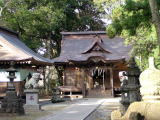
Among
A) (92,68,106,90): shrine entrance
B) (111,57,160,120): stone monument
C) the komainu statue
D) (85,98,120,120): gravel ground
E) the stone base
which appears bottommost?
(85,98,120,120): gravel ground

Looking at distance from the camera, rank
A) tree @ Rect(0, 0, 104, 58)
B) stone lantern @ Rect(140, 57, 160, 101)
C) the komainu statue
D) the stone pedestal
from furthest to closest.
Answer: tree @ Rect(0, 0, 104, 58) < the komainu statue < the stone pedestal < stone lantern @ Rect(140, 57, 160, 101)

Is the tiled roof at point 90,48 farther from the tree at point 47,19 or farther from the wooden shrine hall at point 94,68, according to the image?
the tree at point 47,19

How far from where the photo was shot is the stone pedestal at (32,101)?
785 inches

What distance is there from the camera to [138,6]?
9555mm

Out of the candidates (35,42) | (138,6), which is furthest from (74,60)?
(138,6)

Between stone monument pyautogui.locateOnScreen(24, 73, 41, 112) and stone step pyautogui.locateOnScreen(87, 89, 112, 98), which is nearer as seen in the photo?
stone monument pyautogui.locateOnScreen(24, 73, 41, 112)

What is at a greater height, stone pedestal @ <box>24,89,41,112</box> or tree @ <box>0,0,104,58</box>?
tree @ <box>0,0,104,58</box>

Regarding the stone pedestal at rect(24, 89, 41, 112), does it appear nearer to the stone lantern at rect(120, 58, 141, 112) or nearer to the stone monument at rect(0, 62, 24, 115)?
the stone monument at rect(0, 62, 24, 115)

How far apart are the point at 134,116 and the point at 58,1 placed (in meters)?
36.9

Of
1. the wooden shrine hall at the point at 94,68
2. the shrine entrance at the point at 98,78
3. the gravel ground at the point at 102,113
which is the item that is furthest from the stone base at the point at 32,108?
the shrine entrance at the point at 98,78

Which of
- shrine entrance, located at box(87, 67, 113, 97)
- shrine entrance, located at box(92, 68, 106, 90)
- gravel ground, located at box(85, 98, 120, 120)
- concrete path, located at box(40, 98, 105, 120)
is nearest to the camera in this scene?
concrete path, located at box(40, 98, 105, 120)

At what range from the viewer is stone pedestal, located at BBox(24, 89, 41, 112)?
19.9m

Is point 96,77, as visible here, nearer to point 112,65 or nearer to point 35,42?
point 112,65

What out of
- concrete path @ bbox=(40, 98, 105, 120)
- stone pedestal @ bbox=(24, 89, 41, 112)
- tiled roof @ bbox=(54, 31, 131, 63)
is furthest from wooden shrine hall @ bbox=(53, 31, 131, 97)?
concrete path @ bbox=(40, 98, 105, 120)
